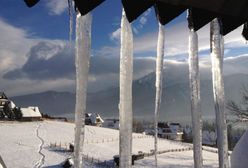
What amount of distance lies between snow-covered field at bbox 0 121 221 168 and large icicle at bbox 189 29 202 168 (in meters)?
29.7

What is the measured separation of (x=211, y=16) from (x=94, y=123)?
87490mm

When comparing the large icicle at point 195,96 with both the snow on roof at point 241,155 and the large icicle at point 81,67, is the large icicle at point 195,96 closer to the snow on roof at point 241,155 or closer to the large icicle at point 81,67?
the large icicle at point 81,67

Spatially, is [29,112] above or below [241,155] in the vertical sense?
above

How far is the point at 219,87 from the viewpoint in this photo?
15.0 feet

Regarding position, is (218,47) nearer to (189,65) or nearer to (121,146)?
(189,65)

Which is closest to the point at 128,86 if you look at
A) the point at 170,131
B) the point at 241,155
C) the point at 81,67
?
the point at 81,67

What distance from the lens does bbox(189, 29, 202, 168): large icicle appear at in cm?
415

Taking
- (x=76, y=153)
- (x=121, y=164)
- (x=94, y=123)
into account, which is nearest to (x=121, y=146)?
(x=121, y=164)

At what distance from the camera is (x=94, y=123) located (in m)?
90.2

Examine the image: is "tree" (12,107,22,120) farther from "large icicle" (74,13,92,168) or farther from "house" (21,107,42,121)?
"large icicle" (74,13,92,168)

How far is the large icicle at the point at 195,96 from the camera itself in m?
4.15

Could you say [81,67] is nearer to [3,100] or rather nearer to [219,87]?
[219,87]

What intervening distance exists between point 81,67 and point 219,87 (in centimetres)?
178

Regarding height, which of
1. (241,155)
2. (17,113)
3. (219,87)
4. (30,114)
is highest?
(17,113)
